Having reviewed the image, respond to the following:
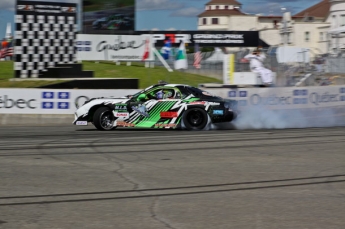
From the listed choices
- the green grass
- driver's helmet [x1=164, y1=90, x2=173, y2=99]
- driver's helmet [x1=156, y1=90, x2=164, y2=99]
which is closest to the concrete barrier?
driver's helmet [x1=156, y1=90, x2=164, y2=99]

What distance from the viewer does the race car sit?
622 inches

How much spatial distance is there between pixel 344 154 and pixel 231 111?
5024 millimetres

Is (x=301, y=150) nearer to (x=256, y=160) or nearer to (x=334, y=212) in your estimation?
(x=256, y=160)

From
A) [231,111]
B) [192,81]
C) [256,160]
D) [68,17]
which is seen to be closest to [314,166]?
[256,160]

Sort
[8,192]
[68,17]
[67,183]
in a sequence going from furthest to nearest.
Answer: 1. [68,17]
2. [67,183]
3. [8,192]

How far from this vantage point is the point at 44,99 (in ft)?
67.2

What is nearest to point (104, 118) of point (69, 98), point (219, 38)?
point (69, 98)

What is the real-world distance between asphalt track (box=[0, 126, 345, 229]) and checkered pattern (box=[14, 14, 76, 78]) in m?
14.0

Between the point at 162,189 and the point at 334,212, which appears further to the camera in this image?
the point at 162,189

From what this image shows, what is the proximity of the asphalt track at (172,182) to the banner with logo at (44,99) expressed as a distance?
6551 mm

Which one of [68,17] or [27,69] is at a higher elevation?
[68,17]

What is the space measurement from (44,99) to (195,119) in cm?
635

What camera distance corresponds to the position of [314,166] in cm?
980

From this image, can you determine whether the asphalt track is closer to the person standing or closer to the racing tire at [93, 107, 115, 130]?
the racing tire at [93, 107, 115, 130]
